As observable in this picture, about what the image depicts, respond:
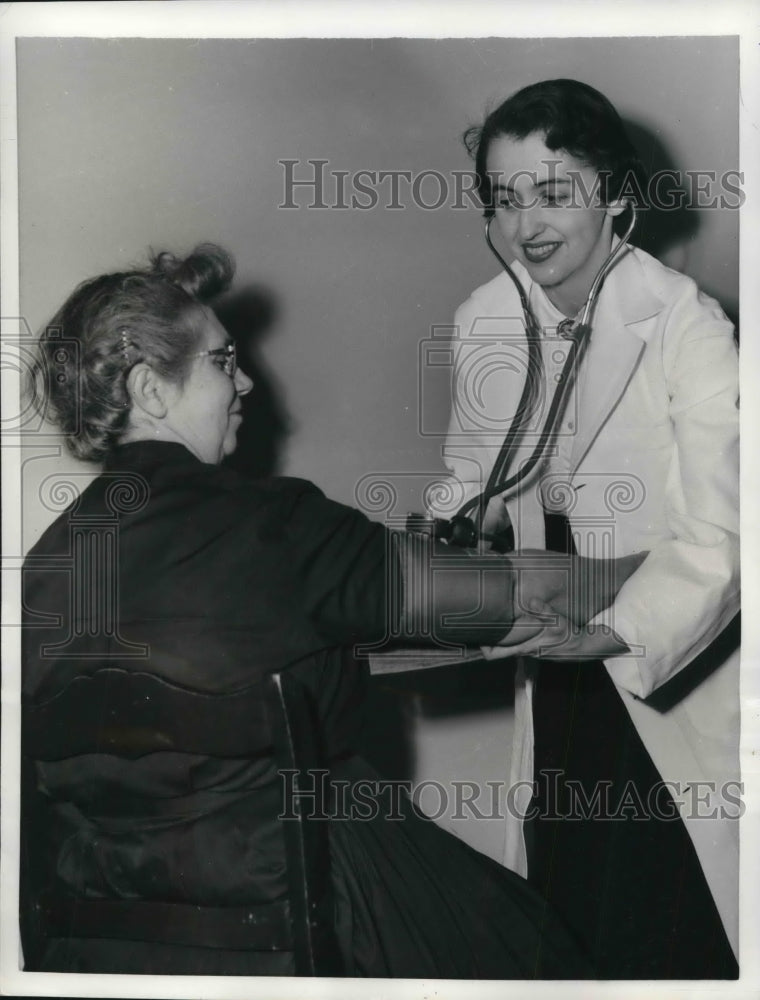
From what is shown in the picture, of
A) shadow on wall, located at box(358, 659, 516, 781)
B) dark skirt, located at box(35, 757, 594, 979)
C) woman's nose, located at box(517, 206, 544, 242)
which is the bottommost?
dark skirt, located at box(35, 757, 594, 979)

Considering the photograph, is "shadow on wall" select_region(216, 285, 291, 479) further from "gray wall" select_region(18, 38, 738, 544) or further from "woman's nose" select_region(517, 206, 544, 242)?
"woman's nose" select_region(517, 206, 544, 242)

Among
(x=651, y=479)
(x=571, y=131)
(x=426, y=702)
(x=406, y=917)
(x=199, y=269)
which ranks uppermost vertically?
(x=571, y=131)

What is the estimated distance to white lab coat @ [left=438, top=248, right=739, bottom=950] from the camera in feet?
3.26

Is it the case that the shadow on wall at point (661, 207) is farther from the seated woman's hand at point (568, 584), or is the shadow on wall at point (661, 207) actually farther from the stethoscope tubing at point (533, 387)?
the seated woman's hand at point (568, 584)

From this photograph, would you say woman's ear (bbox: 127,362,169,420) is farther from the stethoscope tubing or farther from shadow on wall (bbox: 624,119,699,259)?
shadow on wall (bbox: 624,119,699,259)

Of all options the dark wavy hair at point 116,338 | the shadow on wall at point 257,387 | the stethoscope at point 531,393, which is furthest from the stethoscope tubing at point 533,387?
the dark wavy hair at point 116,338

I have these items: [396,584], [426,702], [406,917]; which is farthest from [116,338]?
[406,917]

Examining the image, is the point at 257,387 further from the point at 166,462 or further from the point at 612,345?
the point at 612,345

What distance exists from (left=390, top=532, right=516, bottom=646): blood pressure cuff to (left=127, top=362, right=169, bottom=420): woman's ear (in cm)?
28

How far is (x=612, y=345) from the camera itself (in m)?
1.00

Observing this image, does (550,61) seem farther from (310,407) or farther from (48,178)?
(48,178)

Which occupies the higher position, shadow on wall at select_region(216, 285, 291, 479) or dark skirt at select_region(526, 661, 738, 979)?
shadow on wall at select_region(216, 285, 291, 479)

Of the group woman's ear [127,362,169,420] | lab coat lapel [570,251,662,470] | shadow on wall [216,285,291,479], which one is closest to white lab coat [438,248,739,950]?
lab coat lapel [570,251,662,470]

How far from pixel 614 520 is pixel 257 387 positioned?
1.31ft
